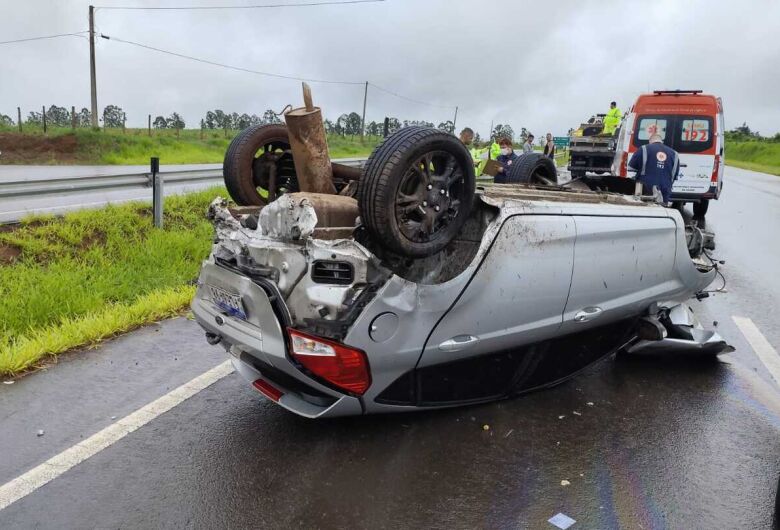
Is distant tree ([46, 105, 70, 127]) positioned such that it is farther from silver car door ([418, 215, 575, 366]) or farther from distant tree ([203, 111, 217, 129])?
silver car door ([418, 215, 575, 366])

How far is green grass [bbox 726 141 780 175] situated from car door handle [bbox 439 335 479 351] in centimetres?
5097

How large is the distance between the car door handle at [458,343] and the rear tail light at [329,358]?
45 cm

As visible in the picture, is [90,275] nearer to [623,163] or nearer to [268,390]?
[268,390]

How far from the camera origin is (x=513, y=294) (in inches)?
120

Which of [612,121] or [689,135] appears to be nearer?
[689,135]

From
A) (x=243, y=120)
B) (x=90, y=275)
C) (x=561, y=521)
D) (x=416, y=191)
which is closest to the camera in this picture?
(x=561, y=521)

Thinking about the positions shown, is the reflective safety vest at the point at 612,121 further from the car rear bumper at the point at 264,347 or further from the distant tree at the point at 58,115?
the distant tree at the point at 58,115

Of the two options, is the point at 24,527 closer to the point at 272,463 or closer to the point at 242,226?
the point at 272,463

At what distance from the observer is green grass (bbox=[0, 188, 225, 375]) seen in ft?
14.5

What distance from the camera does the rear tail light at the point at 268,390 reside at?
3013 mm

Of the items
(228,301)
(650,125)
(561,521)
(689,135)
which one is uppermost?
(650,125)

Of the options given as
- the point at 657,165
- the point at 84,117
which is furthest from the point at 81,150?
the point at 657,165

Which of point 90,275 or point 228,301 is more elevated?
point 228,301

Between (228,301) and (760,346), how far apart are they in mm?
4271
